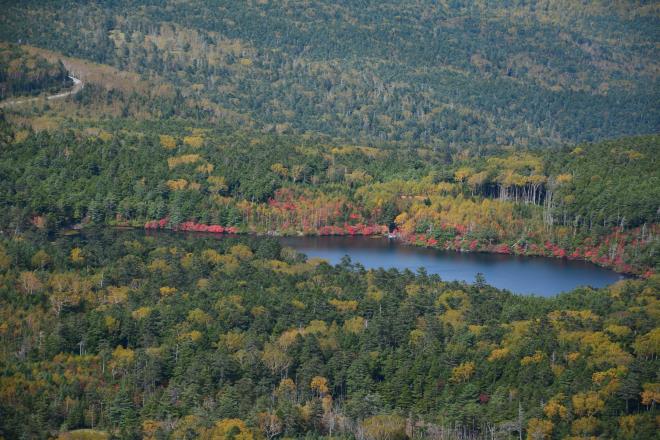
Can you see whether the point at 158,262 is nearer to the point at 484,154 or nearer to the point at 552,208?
the point at 552,208

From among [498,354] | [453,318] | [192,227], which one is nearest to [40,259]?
[453,318]

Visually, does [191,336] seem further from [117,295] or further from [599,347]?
[599,347]

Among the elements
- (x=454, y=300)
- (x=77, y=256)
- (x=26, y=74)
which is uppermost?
(x=454, y=300)

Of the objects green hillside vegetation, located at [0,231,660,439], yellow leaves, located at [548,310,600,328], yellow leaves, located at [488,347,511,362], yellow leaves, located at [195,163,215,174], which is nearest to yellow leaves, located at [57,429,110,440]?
green hillside vegetation, located at [0,231,660,439]

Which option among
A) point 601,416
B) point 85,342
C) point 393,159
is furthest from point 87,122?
point 601,416

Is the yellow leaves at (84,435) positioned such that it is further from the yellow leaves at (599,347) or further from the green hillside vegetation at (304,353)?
the yellow leaves at (599,347)

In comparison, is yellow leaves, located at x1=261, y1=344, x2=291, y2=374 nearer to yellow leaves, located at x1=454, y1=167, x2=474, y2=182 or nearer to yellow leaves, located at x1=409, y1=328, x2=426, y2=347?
yellow leaves, located at x1=409, y1=328, x2=426, y2=347

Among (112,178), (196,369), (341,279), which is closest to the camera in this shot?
(196,369)
